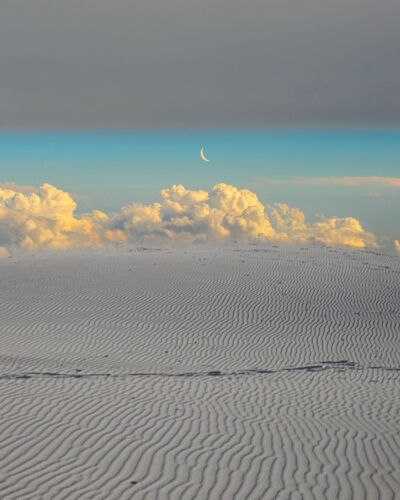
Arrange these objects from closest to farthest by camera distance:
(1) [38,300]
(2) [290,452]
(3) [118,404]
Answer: (2) [290,452] < (3) [118,404] < (1) [38,300]

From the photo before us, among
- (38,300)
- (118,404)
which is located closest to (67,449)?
(118,404)

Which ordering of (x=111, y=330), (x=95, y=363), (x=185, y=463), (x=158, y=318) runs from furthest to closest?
(x=158, y=318) < (x=111, y=330) < (x=95, y=363) < (x=185, y=463)

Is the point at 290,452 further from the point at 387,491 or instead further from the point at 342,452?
the point at 387,491

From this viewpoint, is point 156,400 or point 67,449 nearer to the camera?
point 67,449

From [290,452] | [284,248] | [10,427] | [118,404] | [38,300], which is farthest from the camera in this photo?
[284,248]

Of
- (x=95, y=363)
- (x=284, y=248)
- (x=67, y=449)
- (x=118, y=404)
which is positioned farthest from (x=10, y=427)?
(x=284, y=248)

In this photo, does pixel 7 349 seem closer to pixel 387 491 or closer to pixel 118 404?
pixel 118 404
